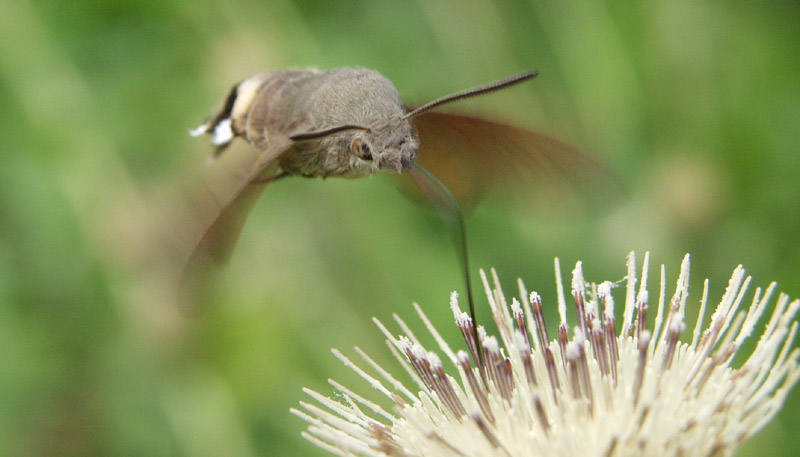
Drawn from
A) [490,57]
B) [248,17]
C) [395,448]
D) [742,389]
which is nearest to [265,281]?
[248,17]

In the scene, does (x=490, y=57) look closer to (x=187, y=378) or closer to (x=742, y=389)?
(x=187, y=378)

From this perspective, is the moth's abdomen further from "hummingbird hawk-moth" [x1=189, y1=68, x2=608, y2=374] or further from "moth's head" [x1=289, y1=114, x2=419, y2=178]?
"moth's head" [x1=289, y1=114, x2=419, y2=178]

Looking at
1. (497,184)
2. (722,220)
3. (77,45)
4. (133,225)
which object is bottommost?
(722,220)

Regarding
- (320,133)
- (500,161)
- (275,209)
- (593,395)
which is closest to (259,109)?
(320,133)

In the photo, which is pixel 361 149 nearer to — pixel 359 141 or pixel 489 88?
pixel 359 141

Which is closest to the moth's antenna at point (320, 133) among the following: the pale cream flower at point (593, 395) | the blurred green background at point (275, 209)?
the pale cream flower at point (593, 395)
